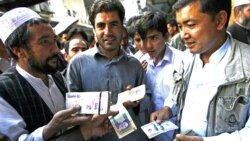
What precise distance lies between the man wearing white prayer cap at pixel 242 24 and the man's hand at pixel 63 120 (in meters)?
2.23

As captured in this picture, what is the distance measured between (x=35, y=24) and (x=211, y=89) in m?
1.30

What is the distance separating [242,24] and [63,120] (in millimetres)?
2495

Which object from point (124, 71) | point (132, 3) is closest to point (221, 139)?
point (124, 71)

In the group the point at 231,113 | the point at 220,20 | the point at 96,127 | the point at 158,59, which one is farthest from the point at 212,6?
the point at 158,59

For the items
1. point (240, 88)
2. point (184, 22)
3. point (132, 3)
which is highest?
point (184, 22)

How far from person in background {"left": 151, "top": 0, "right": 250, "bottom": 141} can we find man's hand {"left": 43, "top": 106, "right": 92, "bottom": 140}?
0.60 meters

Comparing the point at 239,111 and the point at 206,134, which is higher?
the point at 239,111

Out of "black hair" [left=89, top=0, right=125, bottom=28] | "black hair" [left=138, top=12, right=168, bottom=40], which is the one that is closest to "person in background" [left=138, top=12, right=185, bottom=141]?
"black hair" [left=138, top=12, right=168, bottom=40]

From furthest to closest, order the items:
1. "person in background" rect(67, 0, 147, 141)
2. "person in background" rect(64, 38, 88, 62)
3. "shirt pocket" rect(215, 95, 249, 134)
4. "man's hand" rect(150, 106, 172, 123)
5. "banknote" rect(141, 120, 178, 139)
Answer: "person in background" rect(64, 38, 88, 62), "person in background" rect(67, 0, 147, 141), "man's hand" rect(150, 106, 172, 123), "banknote" rect(141, 120, 178, 139), "shirt pocket" rect(215, 95, 249, 134)

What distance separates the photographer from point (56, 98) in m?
2.17

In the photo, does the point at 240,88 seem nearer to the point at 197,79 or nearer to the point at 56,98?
the point at 197,79

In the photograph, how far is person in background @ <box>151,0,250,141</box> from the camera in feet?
5.60

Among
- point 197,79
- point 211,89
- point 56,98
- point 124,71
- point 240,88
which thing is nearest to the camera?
point 240,88

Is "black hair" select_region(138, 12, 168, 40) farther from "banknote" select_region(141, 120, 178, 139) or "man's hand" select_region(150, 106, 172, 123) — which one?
"banknote" select_region(141, 120, 178, 139)
